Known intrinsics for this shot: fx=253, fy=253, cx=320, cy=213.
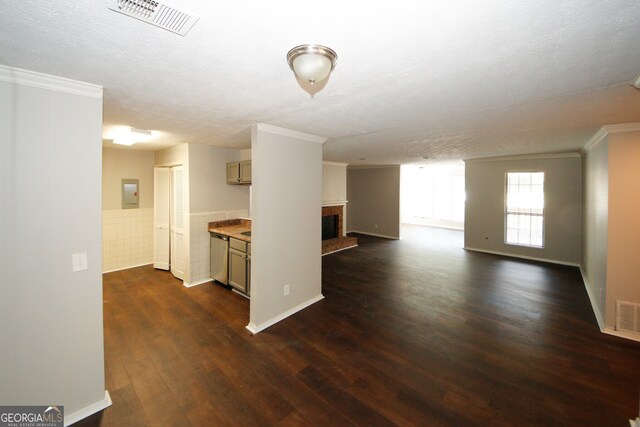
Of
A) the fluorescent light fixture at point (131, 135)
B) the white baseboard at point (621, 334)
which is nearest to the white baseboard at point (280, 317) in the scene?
the fluorescent light fixture at point (131, 135)

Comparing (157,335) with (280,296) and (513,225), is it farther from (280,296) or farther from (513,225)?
(513,225)

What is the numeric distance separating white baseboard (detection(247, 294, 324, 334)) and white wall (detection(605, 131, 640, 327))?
143 inches

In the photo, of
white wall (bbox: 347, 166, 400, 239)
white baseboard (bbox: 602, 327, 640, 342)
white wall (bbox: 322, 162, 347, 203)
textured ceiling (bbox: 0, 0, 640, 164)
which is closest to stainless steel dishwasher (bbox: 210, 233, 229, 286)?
textured ceiling (bbox: 0, 0, 640, 164)

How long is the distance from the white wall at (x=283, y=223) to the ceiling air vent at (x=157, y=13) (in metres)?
1.77

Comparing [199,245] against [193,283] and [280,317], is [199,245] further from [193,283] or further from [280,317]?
[280,317]

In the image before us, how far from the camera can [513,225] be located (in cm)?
636

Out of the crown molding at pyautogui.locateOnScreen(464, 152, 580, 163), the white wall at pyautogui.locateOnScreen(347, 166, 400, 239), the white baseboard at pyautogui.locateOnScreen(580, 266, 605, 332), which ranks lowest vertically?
the white baseboard at pyautogui.locateOnScreen(580, 266, 605, 332)

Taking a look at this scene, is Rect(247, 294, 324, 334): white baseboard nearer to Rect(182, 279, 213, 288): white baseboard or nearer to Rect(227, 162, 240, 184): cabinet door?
Rect(182, 279, 213, 288): white baseboard

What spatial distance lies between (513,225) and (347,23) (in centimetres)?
712

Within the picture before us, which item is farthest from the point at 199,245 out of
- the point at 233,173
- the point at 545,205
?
the point at 545,205

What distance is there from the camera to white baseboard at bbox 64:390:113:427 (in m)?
1.86

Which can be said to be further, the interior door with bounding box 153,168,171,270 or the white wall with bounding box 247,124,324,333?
the interior door with bounding box 153,168,171,270

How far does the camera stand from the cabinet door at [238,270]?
154 inches

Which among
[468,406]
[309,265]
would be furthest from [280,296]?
[468,406]
